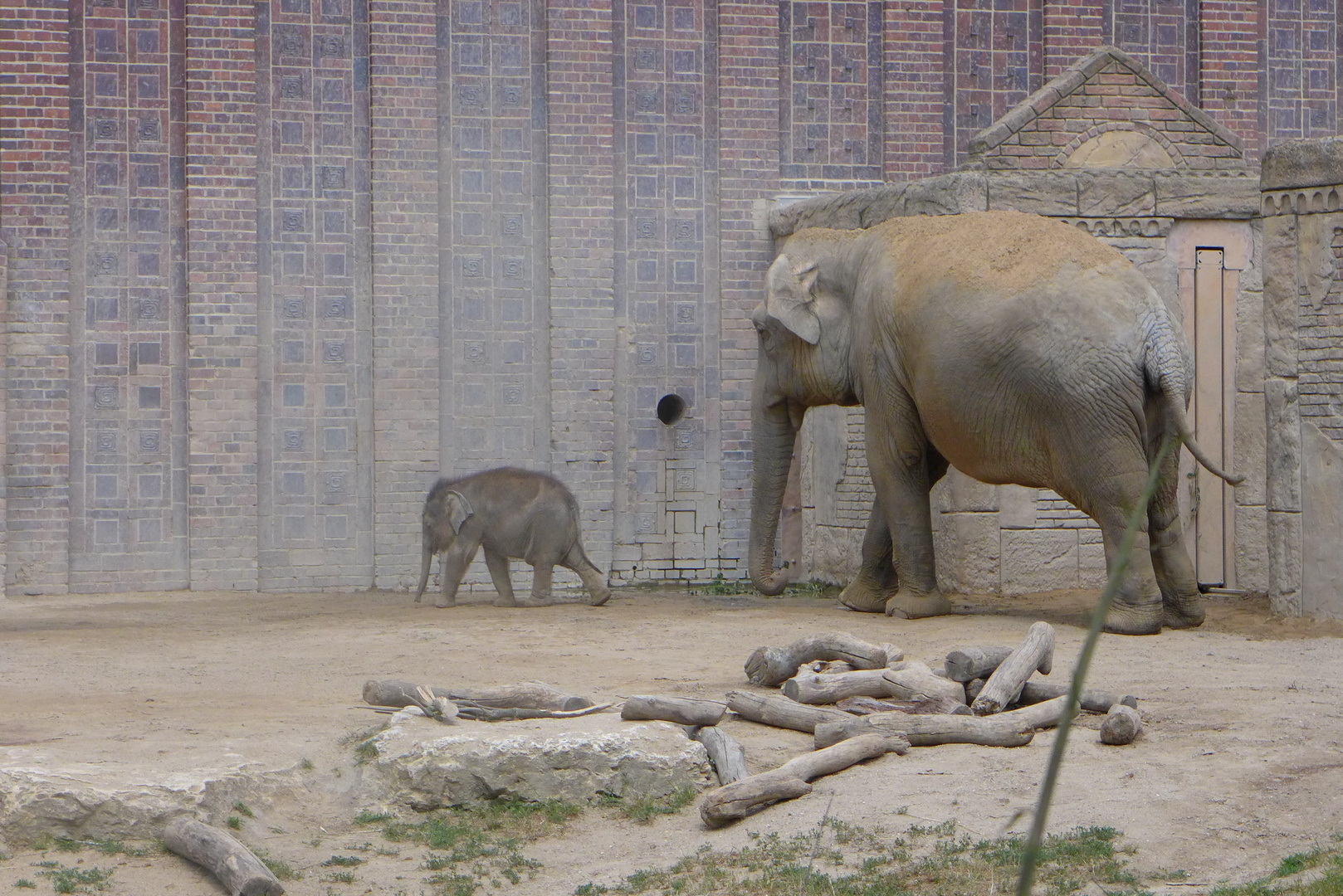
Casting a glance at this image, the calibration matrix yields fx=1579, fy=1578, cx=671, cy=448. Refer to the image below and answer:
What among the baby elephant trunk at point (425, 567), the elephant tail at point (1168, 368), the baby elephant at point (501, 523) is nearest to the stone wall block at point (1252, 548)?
the elephant tail at point (1168, 368)

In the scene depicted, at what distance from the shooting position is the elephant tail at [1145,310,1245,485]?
27.1 ft

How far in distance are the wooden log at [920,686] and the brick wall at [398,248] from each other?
Answer: 17.7 feet

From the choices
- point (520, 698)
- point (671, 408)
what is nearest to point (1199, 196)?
point (671, 408)

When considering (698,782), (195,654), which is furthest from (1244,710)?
(195,654)

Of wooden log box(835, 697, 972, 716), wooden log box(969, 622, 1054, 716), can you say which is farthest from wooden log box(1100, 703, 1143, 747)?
wooden log box(835, 697, 972, 716)

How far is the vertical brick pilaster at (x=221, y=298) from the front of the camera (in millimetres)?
11523

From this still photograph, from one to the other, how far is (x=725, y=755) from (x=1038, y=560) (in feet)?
17.2

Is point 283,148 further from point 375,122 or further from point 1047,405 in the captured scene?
point 1047,405

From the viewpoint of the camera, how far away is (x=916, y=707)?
20.4 ft

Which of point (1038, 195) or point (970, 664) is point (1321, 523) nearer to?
point (1038, 195)

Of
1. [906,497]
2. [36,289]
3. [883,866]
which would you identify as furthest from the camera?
[36,289]

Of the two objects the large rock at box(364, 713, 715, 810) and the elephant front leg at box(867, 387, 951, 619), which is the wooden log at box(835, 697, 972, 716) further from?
the elephant front leg at box(867, 387, 951, 619)

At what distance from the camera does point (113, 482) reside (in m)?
11.4

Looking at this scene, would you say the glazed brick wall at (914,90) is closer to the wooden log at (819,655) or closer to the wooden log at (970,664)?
the wooden log at (819,655)
